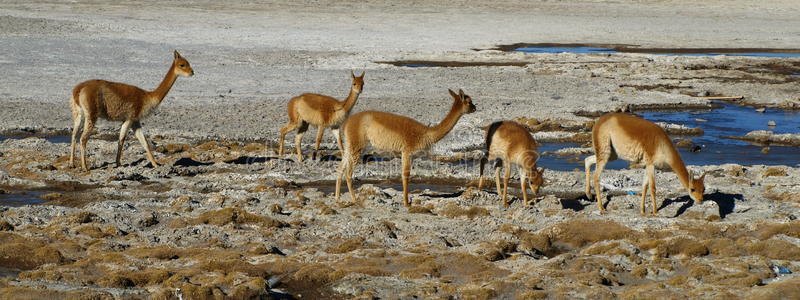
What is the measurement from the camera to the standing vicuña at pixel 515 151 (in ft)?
36.8

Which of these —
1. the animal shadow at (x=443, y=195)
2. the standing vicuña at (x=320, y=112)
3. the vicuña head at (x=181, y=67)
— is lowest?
the animal shadow at (x=443, y=195)

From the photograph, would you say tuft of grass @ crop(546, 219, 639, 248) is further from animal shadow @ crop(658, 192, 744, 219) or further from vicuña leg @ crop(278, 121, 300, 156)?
vicuña leg @ crop(278, 121, 300, 156)

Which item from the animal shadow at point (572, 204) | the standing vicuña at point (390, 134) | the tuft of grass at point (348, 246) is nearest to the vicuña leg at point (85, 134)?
the standing vicuña at point (390, 134)

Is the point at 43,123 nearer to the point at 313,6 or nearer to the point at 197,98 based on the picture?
the point at 197,98

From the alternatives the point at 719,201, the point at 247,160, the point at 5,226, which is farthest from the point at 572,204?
the point at 5,226

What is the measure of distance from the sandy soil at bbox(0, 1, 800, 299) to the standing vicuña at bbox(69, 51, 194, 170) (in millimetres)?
470

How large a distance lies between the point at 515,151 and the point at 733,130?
8751mm

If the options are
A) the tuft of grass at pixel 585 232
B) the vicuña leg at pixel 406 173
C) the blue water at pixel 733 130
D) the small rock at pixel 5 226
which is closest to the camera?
the small rock at pixel 5 226

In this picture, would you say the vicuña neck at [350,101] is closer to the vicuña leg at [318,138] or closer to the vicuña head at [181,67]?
the vicuña leg at [318,138]

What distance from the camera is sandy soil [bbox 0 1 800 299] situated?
8250 millimetres

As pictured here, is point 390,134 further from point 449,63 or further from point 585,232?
point 449,63

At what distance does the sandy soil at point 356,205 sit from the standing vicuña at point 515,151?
0.35 m

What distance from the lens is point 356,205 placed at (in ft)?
36.9

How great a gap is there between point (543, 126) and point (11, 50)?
16.5 meters
